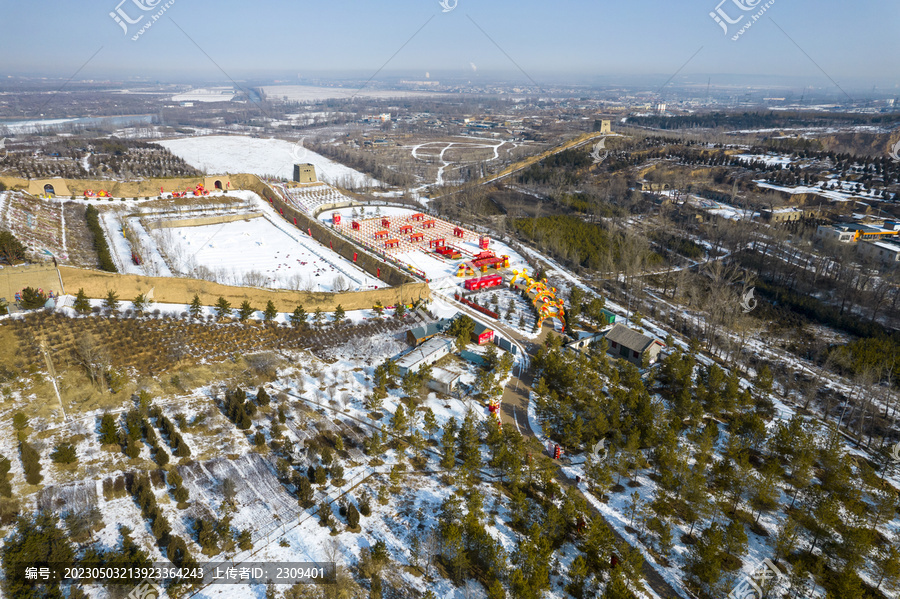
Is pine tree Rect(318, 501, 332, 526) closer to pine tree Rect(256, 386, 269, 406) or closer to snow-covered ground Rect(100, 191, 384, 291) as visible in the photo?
pine tree Rect(256, 386, 269, 406)

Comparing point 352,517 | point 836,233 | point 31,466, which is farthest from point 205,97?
point 352,517

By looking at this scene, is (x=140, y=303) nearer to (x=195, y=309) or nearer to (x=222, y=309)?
(x=195, y=309)

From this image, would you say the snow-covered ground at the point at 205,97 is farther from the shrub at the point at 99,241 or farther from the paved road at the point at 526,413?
the paved road at the point at 526,413

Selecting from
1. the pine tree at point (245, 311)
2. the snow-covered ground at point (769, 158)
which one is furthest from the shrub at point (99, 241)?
the snow-covered ground at point (769, 158)

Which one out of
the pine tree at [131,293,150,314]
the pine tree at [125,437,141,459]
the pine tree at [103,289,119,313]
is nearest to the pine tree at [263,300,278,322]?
the pine tree at [131,293,150,314]

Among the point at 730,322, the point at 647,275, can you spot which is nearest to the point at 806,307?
the point at 730,322

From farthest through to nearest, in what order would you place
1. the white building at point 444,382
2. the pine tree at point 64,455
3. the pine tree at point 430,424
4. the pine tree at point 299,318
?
the pine tree at point 299,318, the white building at point 444,382, the pine tree at point 430,424, the pine tree at point 64,455
